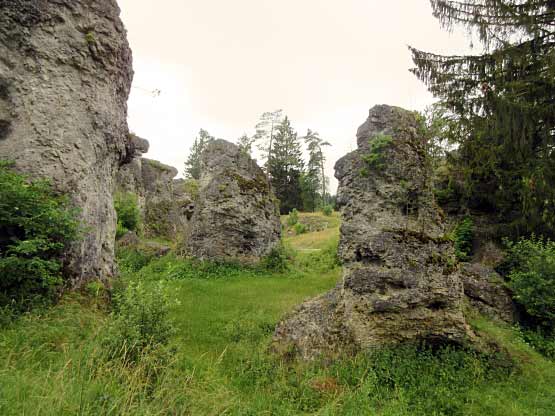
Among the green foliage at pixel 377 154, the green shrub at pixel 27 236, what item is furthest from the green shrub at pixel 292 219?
the green shrub at pixel 27 236

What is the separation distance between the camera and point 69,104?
6.43m

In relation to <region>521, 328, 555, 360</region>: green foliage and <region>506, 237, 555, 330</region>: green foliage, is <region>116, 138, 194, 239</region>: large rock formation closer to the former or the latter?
<region>506, 237, 555, 330</region>: green foliage

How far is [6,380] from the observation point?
2758 mm

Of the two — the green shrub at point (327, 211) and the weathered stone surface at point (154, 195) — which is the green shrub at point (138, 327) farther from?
the green shrub at point (327, 211)

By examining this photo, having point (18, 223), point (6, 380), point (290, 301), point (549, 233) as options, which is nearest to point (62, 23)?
point (18, 223)

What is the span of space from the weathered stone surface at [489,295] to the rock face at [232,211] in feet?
24.5

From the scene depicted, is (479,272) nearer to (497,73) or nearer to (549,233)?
(549,233)

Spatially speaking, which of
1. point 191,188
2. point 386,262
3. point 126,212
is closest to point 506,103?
point 386,262

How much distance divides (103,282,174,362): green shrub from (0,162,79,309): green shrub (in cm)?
153

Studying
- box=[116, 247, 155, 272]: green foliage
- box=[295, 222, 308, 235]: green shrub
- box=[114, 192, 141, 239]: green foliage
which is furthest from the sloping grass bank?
box=[295, 222, 308, 235]: green shrub

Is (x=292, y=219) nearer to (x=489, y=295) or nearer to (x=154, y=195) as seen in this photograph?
(x=154, y=195)

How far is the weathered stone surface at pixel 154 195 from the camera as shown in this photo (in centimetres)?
1998

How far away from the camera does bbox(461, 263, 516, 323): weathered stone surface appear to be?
26.6 ft

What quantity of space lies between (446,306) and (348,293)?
1.67 metres
